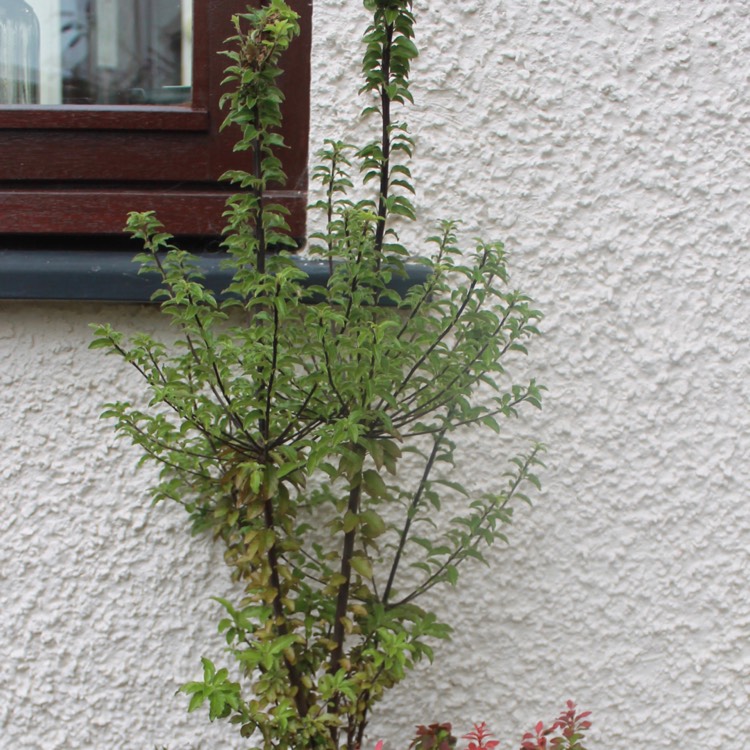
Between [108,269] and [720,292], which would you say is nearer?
[108,269]

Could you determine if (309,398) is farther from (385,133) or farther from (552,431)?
(552,431)

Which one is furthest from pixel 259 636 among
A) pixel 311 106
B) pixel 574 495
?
pixel 311 106

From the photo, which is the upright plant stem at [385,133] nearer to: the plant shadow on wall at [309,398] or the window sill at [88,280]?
the plant shadow on wall at [309,398]

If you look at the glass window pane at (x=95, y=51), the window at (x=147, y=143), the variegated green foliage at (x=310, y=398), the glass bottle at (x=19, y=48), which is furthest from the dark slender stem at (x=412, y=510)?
the glass bottle at (x=19, y=48)

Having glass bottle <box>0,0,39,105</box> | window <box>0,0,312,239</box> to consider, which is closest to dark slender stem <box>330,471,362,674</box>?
window <box>0,0,312,239</box>

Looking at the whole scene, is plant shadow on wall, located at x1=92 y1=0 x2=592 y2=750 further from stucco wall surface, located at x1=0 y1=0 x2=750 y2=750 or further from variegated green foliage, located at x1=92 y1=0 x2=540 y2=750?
stucco wall surface, located at x1=0 y1=0 x2=750 y2=750

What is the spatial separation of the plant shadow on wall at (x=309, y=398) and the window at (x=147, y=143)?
174mm

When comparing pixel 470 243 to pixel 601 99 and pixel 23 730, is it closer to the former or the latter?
pixel 601 99

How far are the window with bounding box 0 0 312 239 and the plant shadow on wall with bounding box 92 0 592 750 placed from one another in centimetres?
17

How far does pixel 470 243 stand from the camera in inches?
63.0

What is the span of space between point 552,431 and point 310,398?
571 millimetres

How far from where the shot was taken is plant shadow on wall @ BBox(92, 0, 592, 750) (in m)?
1.20

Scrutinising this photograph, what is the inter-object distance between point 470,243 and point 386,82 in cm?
44

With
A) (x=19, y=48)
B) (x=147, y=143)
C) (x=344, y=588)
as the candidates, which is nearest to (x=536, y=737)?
(x=344, y=588)
